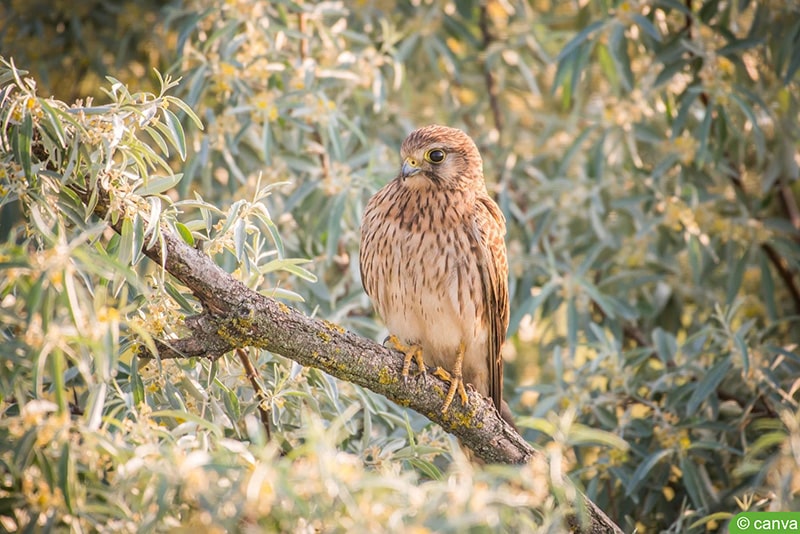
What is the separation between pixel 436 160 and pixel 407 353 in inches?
40.5

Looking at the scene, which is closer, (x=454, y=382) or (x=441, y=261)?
(x=454, y=382)

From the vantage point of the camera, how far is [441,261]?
12.5 feet

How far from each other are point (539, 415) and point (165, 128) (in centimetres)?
237

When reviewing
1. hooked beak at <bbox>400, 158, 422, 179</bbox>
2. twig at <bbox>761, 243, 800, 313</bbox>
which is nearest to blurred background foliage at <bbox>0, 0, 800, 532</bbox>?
twig at <bbox>761, 243, 800, 313</bbox>

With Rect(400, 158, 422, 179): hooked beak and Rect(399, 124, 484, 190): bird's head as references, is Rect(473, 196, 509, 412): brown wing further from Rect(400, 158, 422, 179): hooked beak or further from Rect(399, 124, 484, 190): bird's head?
Rect(400, 158, 422, 179): hooked beak

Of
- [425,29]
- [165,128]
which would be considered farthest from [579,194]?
[165,128]

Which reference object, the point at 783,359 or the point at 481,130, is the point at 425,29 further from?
the point at 783,359

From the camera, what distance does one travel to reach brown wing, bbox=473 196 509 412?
3.86m

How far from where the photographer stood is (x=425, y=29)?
5.47 m

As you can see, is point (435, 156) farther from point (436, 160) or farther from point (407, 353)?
point (407, 353)

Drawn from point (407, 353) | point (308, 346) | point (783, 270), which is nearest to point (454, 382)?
point (407, 353)

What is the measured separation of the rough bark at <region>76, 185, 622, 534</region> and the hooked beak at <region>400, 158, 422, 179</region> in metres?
0.95

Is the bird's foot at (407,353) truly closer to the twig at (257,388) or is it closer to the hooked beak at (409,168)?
the twig at (257,388)

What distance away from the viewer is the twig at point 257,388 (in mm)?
3029
